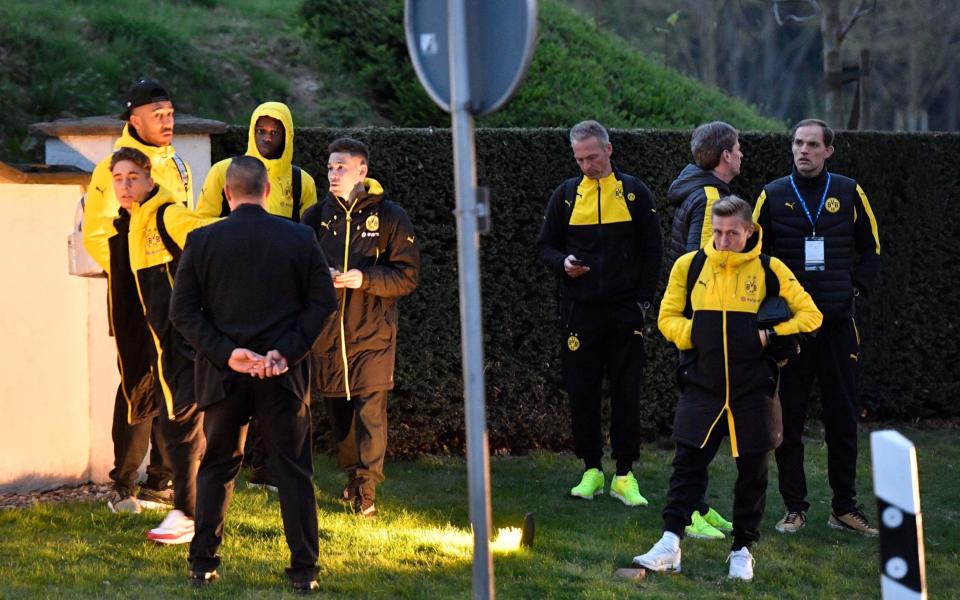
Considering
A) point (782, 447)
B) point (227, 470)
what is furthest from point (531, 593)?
point (782, 447)

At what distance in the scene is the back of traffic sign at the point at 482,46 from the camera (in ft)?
15.3

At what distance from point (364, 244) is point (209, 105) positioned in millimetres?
6013

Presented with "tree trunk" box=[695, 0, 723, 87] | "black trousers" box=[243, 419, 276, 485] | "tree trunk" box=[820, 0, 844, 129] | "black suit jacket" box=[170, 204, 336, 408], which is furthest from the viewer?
"tree trunk" box=[695, 0, 723, 87]

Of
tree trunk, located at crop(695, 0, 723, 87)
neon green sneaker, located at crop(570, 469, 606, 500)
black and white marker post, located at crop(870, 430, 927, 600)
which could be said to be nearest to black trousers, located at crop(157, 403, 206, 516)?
neon green sneaker, located at crop(570, 469, 606, 500)

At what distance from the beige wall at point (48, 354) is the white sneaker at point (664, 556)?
348 cm

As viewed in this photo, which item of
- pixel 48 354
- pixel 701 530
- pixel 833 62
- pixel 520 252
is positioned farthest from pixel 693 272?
pixel 833 62

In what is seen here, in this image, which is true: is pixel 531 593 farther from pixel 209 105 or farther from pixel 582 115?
pixel 582 115

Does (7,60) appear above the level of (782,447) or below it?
above

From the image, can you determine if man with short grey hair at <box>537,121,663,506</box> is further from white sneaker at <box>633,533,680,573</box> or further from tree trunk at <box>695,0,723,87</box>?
tree trunk at <box>695,0,723,87</box>

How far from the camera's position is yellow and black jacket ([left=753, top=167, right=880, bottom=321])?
782cm

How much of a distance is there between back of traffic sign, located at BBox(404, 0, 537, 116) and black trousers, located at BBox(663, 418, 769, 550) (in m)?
2.61

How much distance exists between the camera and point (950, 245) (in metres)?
12.2

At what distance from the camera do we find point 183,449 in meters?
7.07

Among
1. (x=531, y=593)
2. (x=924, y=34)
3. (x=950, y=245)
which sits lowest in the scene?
(x=531, y=593)
